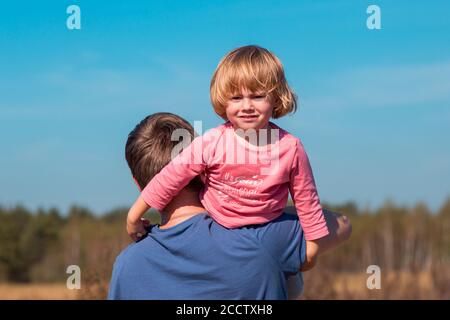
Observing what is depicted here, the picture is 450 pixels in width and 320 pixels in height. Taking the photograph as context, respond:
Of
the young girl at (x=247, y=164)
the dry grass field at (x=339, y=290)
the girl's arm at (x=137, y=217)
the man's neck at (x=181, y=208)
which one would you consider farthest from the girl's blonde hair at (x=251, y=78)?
the dry grass field at (x=339, y=290)

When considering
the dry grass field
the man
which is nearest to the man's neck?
the man

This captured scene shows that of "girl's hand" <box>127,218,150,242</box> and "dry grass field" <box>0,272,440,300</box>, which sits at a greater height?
"girl's hand" <box>127,218,150,242</box>

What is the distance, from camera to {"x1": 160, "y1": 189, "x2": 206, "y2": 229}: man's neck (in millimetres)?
2887

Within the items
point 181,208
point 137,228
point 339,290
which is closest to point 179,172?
point 181,208

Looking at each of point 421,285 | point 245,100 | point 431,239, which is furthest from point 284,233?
point 431,239

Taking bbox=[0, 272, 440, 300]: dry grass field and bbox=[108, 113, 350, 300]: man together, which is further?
bbox=[0, 272, 440, 300]: dry grass field

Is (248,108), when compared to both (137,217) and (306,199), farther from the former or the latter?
(137,217)

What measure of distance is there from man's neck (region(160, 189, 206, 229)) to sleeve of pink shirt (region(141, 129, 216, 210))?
0.08 meters

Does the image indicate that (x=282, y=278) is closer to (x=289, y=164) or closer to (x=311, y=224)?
(x=311, y=224)

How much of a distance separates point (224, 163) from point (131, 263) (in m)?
0.51

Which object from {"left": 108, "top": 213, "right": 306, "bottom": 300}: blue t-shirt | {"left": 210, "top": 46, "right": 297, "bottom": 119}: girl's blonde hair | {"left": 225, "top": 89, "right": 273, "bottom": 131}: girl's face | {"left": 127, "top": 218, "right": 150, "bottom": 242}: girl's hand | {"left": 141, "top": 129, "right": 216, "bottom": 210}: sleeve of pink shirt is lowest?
{"left": 108, "top": 213, "right": 306, "bottom": 300}: blue t-shirt

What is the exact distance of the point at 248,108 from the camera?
2.79 m

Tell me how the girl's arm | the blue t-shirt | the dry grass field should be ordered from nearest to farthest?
1. the blue t-shirt
2. the girl's arm
3. the dry grass field

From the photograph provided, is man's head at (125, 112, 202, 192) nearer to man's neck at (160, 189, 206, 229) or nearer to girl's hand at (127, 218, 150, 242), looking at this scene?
man's neck at (160, 189, 206, 229)
